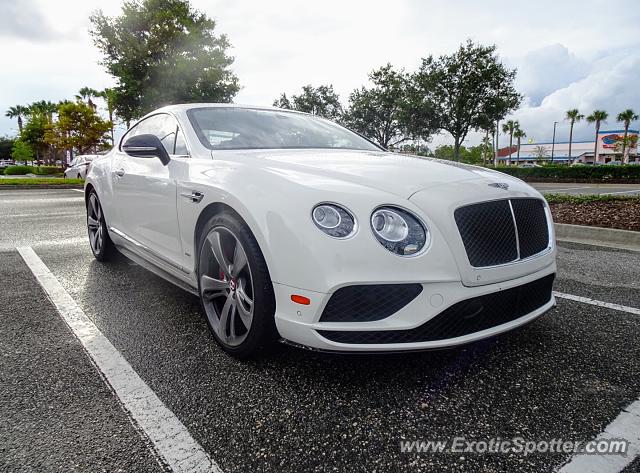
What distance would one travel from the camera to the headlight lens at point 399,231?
5.69ft

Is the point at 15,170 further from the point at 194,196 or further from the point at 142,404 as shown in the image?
the point at 142,404

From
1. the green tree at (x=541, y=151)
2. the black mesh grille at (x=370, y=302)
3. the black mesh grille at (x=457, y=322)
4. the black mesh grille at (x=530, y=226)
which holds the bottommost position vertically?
the black mesh grille at (x=457, y=322)

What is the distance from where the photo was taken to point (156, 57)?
81.1 feet

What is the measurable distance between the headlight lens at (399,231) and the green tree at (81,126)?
37561 mm

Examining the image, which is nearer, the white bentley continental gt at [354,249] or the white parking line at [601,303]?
the white bentley continental gt at [354,249]

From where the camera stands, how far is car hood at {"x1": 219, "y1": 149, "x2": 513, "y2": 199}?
1927 millimetres

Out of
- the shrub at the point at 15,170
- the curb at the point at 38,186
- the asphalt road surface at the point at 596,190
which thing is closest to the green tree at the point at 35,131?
the shrub at the point at 15,170

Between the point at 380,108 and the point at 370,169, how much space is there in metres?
37.2

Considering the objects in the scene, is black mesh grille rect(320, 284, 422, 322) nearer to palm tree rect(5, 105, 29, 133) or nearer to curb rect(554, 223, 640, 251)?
curb rect(554, 223, 640, 251)

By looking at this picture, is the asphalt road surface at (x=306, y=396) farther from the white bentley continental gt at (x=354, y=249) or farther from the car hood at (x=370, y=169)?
the car hood at (x=370, y=169)

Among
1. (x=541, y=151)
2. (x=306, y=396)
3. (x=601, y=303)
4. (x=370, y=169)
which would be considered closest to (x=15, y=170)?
(x=370, y=169)

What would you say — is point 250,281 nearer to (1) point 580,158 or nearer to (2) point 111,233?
(2) point 111,233

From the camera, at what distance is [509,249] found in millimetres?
1966

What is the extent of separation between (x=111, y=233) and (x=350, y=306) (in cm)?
291
